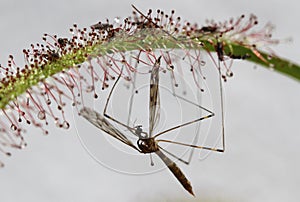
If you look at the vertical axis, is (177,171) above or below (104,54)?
below

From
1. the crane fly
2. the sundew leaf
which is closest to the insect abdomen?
the crane fly

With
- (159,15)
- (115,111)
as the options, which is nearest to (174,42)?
(159,15)

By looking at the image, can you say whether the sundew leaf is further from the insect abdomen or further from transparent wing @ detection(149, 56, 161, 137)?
the insect abdomen

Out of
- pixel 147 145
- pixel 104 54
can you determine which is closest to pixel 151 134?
pixel 147 145

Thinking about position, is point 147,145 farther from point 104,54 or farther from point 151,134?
point 104,54

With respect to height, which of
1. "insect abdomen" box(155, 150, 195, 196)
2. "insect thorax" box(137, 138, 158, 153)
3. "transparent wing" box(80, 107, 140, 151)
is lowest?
"insect abdomen" box(155, 150, 195, 196)

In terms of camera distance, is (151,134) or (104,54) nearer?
(104,54)
